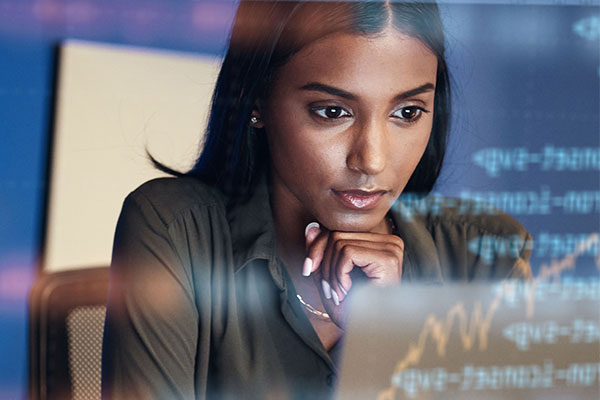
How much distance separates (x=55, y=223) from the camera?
42 centimetres

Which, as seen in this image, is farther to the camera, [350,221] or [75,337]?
[75,337]

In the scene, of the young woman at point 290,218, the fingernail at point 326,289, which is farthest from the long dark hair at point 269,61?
the fingernail at point 326,289

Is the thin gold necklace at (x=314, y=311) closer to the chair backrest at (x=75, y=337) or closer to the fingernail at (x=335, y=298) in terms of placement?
the fingernail at (x=335, y=298)

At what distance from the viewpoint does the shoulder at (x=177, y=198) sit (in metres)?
0.49

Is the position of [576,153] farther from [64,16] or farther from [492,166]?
[64,16]

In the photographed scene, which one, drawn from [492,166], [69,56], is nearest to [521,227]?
[492,166]

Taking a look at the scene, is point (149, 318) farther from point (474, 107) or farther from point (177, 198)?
point (474, 107)

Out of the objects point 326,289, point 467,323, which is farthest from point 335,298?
point 467,323

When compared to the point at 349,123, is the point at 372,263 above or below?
below

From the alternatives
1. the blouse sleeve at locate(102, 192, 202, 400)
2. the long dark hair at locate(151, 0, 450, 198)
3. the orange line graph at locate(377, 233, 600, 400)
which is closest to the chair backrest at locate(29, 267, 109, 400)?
the blouse sleeve at locate(102, 192, 202, 400)

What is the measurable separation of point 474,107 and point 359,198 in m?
0.12

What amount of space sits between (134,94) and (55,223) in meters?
0.11

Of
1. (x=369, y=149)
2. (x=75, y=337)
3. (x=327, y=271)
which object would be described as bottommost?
(x=75, y=337)

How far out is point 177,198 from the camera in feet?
1.73
